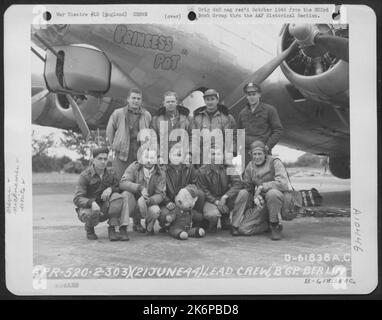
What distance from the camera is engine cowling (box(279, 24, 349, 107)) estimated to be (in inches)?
85.4

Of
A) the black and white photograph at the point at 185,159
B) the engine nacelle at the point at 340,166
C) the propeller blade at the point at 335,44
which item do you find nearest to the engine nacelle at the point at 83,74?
the black and white photograph at the point at 185,159

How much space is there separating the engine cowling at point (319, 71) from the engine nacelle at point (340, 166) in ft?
0.79

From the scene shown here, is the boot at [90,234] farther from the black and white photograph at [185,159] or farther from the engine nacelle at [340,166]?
the engine nacelle at [340,166]

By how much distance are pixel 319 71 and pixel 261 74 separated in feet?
0.84

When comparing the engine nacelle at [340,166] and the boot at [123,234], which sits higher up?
the engine nacelle at [340,166]

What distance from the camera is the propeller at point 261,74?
2191 millimetres

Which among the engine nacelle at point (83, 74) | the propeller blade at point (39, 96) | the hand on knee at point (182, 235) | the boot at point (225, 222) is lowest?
the hand on knee at point (182, 235)

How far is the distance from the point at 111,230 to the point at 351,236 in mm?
1067

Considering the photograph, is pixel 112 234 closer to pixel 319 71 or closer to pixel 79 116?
pixel 79 116

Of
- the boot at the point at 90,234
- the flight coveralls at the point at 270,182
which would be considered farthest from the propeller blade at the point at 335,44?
the boot at the point at 90,234

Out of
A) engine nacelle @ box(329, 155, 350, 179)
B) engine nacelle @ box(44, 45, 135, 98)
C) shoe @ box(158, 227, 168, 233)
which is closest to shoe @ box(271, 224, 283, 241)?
Result: engine nacelle @ box(329, 155, 350, 179)

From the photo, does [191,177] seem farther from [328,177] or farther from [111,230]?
[328,177]

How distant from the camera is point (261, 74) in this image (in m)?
2.20
